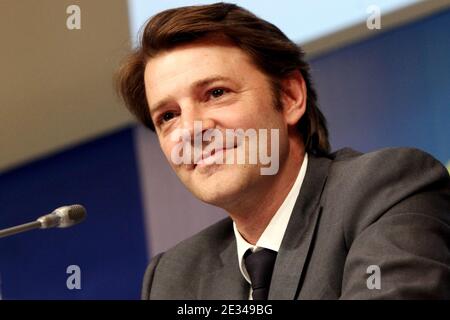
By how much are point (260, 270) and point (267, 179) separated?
193 millimetres

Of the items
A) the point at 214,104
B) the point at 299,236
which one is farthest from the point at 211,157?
the point at 299,236

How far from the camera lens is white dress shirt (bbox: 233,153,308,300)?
1714 millimetres

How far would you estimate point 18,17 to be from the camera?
2445 millimetres

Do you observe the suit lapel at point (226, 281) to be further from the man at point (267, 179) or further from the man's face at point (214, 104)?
the man's face at point (214, 104)

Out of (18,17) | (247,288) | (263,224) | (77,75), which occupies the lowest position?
(247,288)

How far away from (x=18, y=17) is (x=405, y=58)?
1079 millimetres

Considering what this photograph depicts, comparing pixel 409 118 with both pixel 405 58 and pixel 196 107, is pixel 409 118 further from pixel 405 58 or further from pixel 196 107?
pixel 196 107

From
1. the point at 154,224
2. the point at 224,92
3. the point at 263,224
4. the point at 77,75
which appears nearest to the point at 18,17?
the point at 77,75

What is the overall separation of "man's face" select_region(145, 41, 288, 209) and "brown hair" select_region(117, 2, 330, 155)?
0.02 m

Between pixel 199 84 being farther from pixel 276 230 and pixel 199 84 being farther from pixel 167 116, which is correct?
pixel 276 230

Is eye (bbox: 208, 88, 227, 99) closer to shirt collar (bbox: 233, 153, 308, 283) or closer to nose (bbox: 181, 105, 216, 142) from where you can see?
nose (bbox: 181, 105, 216, 142)

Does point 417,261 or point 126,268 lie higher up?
point 417,261

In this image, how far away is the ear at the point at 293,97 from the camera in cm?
186

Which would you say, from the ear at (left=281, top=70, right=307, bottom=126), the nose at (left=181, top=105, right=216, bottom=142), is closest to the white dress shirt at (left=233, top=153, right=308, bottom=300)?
the ear at (left=281, top=70, right=307, bottom=126)
